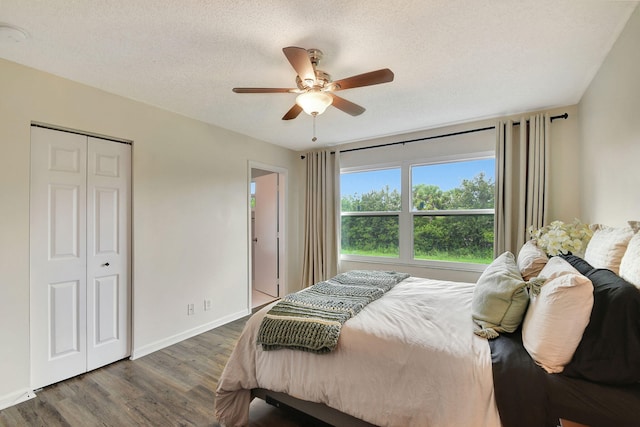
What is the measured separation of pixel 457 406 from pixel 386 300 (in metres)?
0.93

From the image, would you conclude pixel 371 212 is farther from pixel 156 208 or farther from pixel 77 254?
pixel 77 254

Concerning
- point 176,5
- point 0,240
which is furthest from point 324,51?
point 0,240

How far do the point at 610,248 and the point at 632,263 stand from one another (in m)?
0.31

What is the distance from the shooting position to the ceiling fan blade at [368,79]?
5.64ft

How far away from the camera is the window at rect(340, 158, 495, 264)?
3494mm

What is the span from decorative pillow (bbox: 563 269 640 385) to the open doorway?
12.6ft

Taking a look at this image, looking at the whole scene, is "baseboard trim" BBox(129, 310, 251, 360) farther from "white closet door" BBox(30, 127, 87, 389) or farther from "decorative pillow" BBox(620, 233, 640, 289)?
"decorative pillow" BBox(620, 233, 640, 289)

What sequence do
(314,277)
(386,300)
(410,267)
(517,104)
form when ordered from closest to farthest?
(386,300)
(517,104)
(410,267)
(314,277)

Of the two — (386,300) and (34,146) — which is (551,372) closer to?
(386,300)

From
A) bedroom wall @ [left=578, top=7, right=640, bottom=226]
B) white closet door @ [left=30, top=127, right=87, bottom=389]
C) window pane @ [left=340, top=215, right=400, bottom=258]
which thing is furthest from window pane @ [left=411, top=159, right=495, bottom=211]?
white closet door @ [left=30, top=127, right=87, bottom=389]

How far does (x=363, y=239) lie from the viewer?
14.2ft

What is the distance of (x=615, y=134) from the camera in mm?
1933

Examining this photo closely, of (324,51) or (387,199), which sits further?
(387,199)

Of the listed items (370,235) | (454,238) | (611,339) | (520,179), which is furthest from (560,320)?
(370,235)
